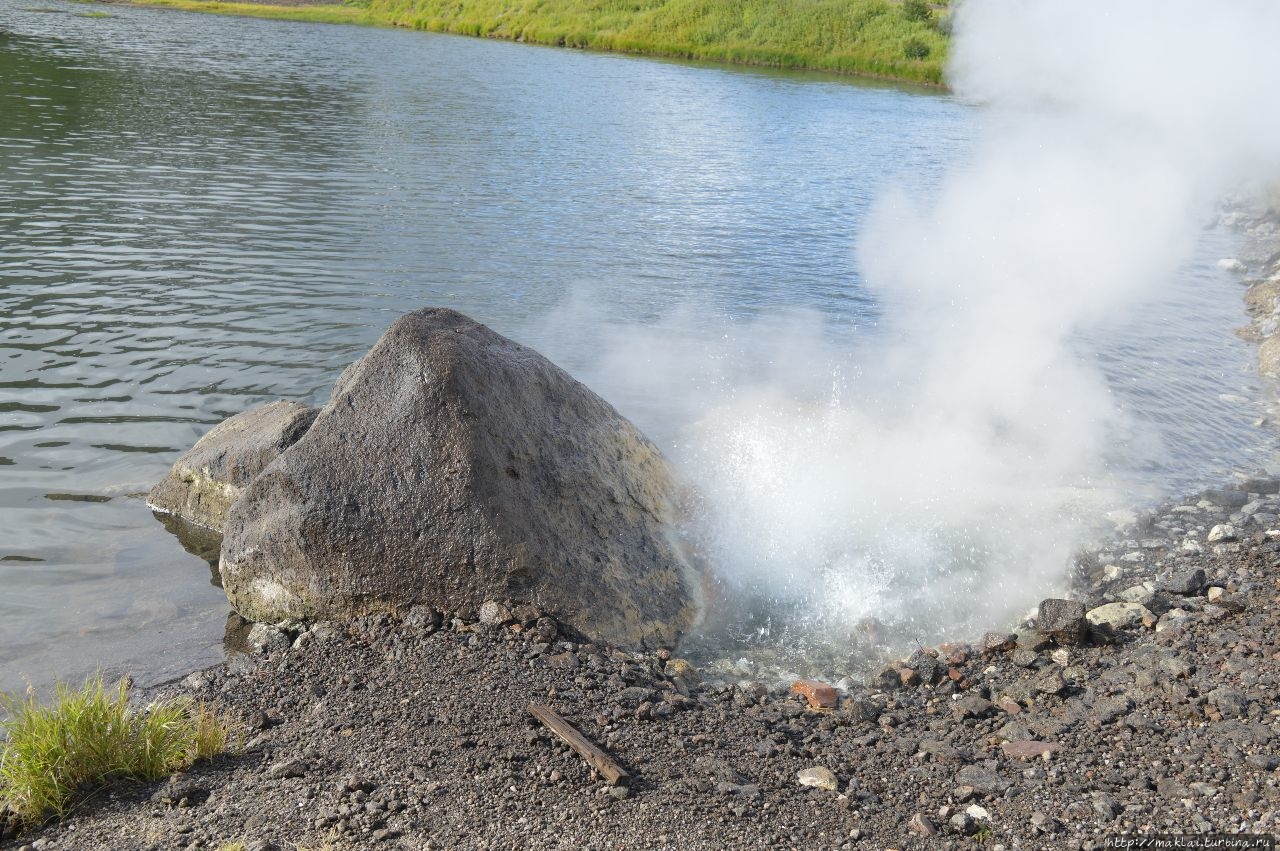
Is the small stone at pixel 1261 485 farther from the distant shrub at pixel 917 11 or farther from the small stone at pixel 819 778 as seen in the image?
the distant shrub at pixel 917 11

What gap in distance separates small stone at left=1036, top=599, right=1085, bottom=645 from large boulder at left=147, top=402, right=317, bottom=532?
205 inches

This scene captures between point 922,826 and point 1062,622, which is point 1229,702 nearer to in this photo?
point 1062,622

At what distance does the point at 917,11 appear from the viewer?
1959 inches

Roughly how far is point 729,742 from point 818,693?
80cm

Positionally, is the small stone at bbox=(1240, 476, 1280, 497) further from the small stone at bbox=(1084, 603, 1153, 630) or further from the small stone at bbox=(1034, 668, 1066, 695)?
the small stone at bbox=(1034, 668, 1066, 695)

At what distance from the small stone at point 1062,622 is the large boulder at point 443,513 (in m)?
2.18

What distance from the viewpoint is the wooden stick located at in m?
4.86

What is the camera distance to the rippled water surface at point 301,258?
805 centimetres

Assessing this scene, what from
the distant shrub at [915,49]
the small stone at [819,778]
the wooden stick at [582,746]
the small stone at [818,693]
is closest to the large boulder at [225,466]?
the wooden stick at [582,746]

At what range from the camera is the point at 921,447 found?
384 inches

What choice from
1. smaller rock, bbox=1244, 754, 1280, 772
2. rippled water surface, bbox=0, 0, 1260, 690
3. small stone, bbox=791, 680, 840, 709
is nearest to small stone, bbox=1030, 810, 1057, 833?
smaller rock, bbox=1244, 754, 1280, 772

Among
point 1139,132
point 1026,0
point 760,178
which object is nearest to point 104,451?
point 1026,0

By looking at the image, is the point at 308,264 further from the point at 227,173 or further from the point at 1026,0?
the point at 1026,0

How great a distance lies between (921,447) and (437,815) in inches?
252
